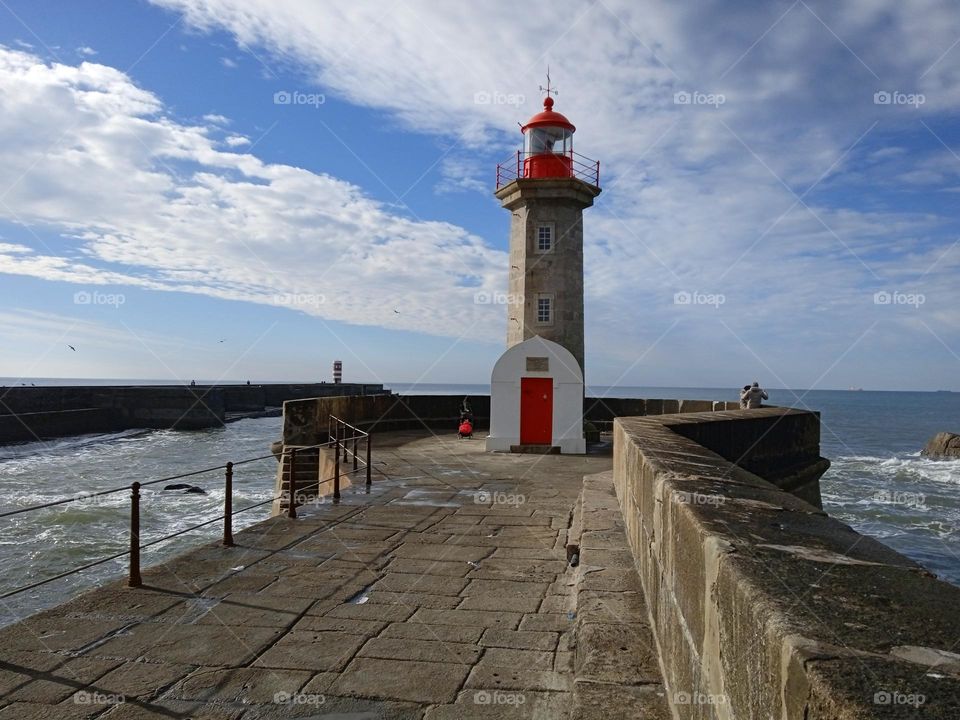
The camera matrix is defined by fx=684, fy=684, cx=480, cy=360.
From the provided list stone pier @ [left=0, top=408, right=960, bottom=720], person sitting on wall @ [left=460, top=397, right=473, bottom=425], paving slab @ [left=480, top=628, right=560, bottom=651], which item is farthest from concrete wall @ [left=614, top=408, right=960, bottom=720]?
person sitting on wall @ [left=460, top=397, right=473, bottom=425]

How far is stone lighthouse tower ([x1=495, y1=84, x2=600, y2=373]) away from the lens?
1588 cm

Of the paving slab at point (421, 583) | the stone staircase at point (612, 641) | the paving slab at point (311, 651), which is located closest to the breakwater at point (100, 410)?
Answer: the paving slab at point (421, 583)

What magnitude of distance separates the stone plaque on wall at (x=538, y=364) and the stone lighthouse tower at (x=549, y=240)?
5.14 feet

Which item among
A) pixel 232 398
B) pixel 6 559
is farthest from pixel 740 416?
pixel 232 398

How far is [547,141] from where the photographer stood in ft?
53.5

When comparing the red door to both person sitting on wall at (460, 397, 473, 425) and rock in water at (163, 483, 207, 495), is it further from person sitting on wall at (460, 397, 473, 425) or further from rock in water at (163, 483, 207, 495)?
rock in water at (163, 483, 207, 495)

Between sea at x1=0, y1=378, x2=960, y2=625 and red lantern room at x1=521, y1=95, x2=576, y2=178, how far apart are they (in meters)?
8.94

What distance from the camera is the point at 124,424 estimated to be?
35.7 meters

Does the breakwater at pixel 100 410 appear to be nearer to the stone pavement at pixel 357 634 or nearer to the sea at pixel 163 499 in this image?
the sea at pixel 163 499

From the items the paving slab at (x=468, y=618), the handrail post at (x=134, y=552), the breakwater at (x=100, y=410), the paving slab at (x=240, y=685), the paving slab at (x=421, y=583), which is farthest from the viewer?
the breakwater at (x=100, y=410)

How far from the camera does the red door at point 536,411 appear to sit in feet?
47.5

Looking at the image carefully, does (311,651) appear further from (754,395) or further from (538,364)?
(754,395)

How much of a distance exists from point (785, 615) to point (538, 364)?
1300 centimetres

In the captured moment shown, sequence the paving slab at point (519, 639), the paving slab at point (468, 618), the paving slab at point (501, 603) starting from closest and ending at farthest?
the paving slab at point (519, 639) → the paving slab at point (468, 618) → the paving slab at point (501, 603)
